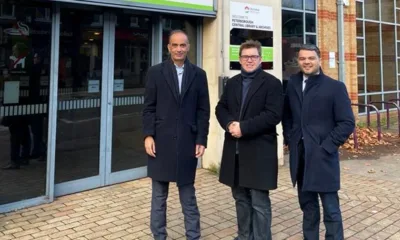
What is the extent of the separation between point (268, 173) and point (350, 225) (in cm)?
162

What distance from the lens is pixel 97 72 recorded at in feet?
18.3

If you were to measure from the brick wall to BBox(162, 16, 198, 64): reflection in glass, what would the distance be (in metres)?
5.60

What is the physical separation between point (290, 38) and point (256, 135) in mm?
7220

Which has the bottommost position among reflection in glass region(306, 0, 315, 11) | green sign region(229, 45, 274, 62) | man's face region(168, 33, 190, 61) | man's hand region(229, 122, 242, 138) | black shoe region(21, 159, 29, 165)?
black shoe region(21, 159, 29, 165)

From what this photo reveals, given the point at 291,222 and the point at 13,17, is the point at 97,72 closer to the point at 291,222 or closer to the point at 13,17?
the point at 13,17

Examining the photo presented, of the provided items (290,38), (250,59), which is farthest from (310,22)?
(250,59)

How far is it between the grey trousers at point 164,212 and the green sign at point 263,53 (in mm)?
3443

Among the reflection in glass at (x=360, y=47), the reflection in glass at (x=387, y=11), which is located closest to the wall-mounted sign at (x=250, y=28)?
the reflection in glass at (x=360, y=47)

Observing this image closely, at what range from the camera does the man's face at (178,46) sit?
3.54 m

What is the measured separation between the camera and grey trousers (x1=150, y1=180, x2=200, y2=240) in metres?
3.59

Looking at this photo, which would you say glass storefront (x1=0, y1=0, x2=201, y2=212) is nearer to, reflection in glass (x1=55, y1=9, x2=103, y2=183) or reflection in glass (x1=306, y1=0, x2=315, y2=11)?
reflection in glass (x1=55, y1=9, x2=103, y2=183)

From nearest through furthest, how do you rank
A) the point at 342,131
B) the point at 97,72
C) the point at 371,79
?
the point at 342,131
the point at 97,72
the point at 371,79

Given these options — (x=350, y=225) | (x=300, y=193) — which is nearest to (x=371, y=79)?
(x=350, y=225)

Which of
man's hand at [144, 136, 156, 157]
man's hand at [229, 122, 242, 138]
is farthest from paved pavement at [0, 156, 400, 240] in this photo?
man's hand at [229, 122, 242, 138]
